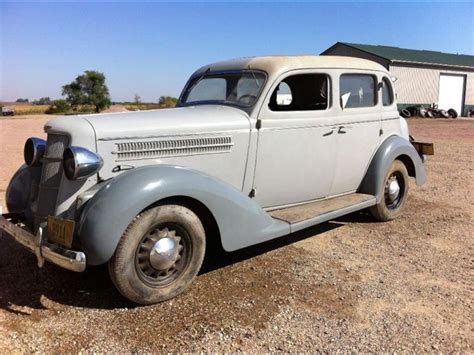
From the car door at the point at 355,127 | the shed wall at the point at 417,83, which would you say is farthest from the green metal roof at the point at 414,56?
the car door at the point at 355,127

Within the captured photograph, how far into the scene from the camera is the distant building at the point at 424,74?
104 feet

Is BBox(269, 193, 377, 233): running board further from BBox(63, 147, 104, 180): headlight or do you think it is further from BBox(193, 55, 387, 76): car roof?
BBox(63, 147, 104, 180): headlight

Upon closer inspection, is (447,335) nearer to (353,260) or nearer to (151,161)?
(353,260)

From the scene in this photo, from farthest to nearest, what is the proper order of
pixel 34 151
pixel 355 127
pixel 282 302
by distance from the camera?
pixel 355 127, pixel 34 151, pixel 282 302

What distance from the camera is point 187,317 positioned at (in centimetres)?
316

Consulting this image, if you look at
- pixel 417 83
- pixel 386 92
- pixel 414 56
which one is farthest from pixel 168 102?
pixel 386 92

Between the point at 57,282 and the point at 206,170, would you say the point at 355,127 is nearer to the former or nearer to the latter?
the point at 206,170

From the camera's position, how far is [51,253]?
3018mm

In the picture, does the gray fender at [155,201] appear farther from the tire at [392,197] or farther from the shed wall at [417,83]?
the shed wall at [417,83]

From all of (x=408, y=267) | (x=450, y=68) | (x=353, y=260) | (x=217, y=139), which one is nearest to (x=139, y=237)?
(x=217, y=139)

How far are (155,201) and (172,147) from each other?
580 millimetres

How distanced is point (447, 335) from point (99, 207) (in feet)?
8.19

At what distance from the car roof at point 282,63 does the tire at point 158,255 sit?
1.74 m

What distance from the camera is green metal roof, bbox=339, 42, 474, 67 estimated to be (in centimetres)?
3202
